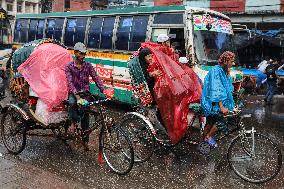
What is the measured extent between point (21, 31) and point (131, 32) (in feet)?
24.3

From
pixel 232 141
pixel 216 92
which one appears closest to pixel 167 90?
pixel 216 92

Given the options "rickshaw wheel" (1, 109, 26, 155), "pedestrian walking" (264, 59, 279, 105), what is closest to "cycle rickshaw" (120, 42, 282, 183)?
"rickshaw wheel" (1, 109, 26, 155)

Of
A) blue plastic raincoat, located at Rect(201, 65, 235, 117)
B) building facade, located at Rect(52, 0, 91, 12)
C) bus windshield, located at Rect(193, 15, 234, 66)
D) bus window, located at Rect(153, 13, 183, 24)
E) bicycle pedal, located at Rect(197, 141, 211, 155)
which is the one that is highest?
building facade, located at Rect(52, 0, 91, 12)

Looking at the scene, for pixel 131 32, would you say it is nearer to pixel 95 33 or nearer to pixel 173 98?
pixel 95 33

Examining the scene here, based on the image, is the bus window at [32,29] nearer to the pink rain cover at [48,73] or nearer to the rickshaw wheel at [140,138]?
the pink rain cover at [48,73]

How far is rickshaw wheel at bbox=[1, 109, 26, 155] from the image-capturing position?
6453 millimetres

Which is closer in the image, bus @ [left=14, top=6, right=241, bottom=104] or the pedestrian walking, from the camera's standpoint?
bus @ [left=14, top=6, right=241, bottom=104]

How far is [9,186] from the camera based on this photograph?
16.8 ft

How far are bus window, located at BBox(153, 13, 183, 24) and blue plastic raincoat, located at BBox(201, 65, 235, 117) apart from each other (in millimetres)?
3896

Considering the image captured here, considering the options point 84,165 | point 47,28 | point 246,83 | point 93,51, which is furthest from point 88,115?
point 246,83

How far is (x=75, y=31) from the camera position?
12.7 meters

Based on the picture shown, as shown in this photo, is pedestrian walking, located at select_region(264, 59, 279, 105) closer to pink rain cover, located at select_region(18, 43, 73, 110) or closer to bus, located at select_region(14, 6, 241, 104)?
bus, located at select_region(14, 6, 241, 104)

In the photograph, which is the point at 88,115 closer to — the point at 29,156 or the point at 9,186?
the point at 29,156

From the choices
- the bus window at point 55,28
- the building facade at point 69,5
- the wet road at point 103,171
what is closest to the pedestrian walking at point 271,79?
the wet road at point 103,171
